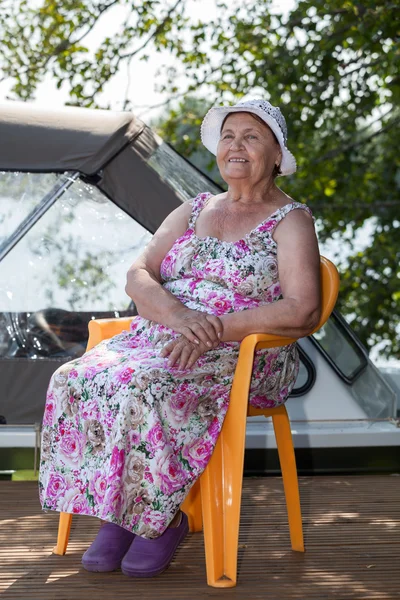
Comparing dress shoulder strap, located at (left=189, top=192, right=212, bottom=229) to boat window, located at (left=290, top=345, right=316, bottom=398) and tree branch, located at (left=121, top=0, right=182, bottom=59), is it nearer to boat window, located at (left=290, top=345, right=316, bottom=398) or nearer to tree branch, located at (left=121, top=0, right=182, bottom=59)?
boat window, located at (left=290, top=345, right=316, bottom=398)

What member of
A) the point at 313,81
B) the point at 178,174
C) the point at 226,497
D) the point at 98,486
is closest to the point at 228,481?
the point at 226,497

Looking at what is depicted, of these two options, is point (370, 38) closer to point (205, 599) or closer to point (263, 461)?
point (263, 461)

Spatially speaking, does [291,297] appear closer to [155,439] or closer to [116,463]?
[155,439]

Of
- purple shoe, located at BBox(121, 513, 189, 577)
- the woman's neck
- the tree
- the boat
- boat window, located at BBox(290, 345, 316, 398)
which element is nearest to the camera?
purple shoe, located at BBox(121, 513, 189, 577)

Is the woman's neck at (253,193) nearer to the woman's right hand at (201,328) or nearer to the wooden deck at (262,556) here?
the woman's right hand at (201,328)

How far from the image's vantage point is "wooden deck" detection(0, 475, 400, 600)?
270cm

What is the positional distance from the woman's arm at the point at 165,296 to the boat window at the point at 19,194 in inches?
50.3

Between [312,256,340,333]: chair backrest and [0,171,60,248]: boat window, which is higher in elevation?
[0,171,60,248]: boat window

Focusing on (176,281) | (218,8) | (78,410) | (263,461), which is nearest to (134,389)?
(78,410)

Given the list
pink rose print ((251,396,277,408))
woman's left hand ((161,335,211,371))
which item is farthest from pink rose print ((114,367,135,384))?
pink rose print ((251,396,277,408))

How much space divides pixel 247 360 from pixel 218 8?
602cm

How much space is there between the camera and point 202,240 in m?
3.15

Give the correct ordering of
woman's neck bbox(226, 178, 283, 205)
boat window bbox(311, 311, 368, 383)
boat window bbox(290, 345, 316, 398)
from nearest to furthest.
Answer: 1. woman's neck bbox(226, 178, 283, 205)
2. boat window bbox(290, 345, 316, 398)
3. boat window bbox(311, 311, 368, 383)

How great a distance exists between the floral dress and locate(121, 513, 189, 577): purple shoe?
0.10 meters
